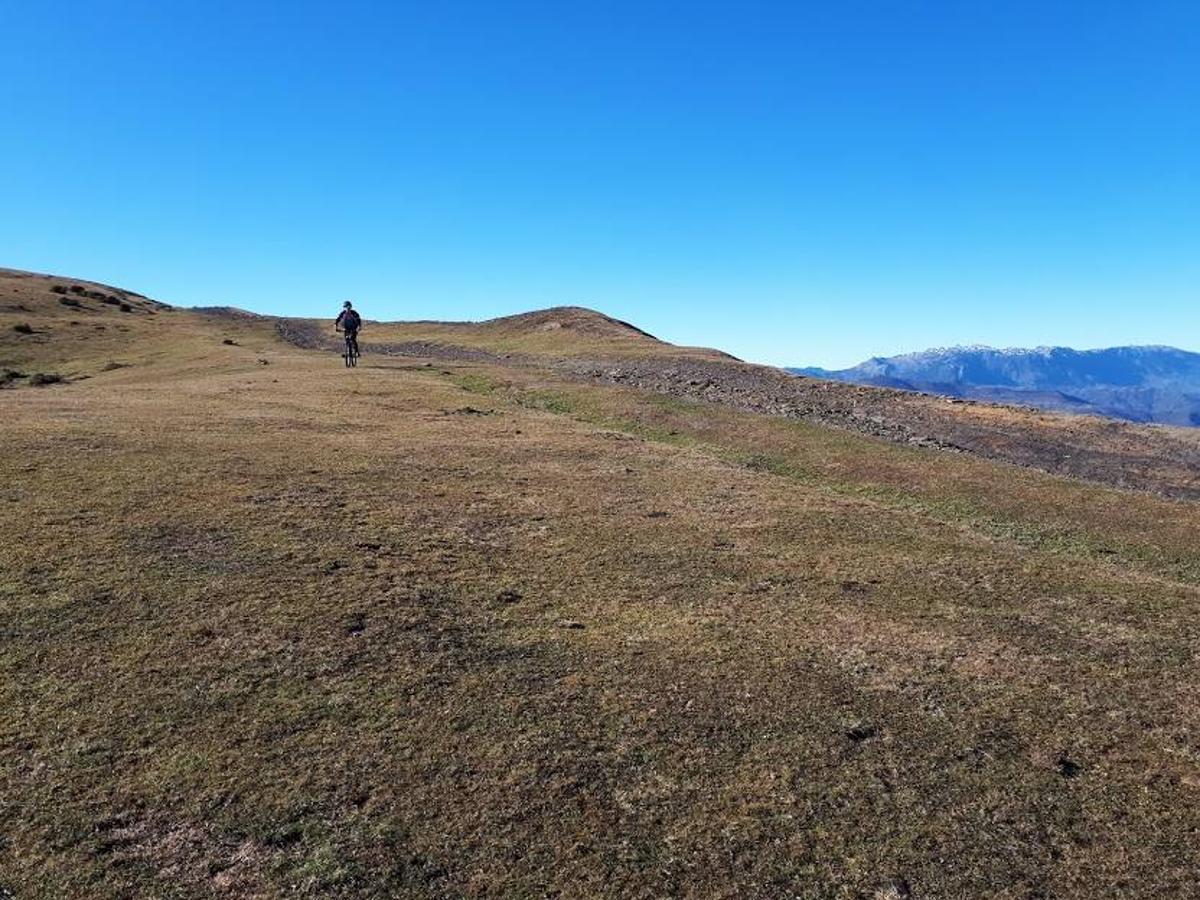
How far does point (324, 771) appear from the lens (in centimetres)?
711

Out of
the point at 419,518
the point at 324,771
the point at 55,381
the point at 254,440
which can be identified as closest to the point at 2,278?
the point at 55,381

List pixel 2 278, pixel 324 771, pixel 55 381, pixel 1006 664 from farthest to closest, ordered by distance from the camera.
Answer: pixel 2 278
pixel 55 381
pixel 1006 664
pixel 324 771

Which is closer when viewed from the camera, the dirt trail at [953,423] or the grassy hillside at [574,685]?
the grassy hillside at [574,685]

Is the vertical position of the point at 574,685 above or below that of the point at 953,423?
below

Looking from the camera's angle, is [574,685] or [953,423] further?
[953,423]

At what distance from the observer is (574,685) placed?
892 centimetres

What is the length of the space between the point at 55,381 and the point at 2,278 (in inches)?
2729

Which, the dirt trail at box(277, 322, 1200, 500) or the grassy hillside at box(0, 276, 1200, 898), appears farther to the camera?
the dirt trail at box(277, 322, 1200, 500)

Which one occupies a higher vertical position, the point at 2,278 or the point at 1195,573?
the point at 2,278

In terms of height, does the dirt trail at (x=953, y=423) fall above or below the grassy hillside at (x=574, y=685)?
above

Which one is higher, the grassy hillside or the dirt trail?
the dirt trail

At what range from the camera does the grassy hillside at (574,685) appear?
6297mm

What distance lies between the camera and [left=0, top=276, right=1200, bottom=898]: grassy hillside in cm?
630

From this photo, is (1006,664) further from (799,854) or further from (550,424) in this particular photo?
(550,424)
